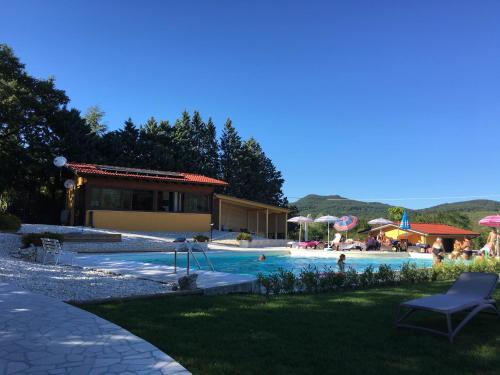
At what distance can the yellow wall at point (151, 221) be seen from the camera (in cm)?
2378

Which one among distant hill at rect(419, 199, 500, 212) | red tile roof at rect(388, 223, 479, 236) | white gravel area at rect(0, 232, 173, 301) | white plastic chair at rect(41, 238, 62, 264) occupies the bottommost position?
white gravel area at rect(0, 232, 173, 301)

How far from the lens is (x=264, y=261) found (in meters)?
18.9

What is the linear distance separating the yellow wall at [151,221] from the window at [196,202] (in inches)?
17.5

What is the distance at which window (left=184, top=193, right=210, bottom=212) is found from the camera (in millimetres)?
27094

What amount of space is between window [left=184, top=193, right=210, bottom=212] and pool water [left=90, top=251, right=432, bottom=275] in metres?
7.45

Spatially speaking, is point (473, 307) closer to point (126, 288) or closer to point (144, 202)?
point (126, 288)

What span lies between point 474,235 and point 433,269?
28280mm

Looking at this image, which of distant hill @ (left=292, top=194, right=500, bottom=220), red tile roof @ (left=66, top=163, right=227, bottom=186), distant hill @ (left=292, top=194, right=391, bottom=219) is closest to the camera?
red tile roof @ (left=66, top=163, right=227, bottom=186)

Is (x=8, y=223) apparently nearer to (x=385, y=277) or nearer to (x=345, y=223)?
(x=385, y=277)

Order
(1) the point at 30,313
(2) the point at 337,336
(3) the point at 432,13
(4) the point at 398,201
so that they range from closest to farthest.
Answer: (2) the point at 337,336 < (1) the point at 30,313 < (3) the point at 432,13 < (4) the point at 398,201

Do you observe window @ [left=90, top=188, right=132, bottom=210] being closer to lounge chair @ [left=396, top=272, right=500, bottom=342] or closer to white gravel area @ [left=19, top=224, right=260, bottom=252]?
white gravel area @ [left=19, top=224, right=260, bottom=252]

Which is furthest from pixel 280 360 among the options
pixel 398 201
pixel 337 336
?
pixel 398 201

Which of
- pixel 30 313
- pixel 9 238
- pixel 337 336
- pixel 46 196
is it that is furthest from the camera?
pixel 46 196

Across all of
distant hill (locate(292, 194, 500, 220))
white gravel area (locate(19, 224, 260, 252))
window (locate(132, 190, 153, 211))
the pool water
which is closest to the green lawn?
the pool water
